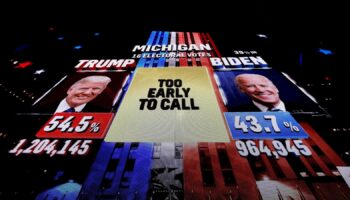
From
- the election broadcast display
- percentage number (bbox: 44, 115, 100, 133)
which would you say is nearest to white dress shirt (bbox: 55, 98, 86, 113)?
the election broadcast display

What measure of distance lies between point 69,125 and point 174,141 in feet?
4.10

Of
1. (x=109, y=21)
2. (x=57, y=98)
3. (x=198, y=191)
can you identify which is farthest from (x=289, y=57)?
(x=109, y=21)

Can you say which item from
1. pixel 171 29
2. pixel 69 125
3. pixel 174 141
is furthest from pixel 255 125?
pixel 171 29

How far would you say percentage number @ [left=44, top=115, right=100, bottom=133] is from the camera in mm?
2492

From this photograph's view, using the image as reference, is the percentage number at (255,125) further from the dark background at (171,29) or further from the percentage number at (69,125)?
the percentage number at (69,125)

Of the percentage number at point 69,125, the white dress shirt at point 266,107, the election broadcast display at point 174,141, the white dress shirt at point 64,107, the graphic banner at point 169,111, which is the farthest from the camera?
the white dress shirt at point 64,107

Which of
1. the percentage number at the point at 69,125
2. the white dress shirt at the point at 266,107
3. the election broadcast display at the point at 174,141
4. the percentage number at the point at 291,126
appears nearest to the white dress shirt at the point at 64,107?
the election broadcast display at the point at 174,141

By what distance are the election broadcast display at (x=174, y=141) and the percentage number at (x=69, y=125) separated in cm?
1

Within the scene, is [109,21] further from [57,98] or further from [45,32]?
[57,98]

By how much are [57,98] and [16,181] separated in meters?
1.24

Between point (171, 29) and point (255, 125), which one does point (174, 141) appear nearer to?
point (255, 125)

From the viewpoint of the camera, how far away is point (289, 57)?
3.96 m

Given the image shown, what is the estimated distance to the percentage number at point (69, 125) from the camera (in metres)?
2.49

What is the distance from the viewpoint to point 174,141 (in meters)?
2.29
